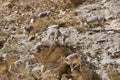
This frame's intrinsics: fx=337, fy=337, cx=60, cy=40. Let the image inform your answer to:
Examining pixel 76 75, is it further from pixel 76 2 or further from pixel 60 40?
pixel 76 2

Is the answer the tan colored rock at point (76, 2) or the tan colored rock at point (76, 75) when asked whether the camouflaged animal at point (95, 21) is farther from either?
the tan colored rock at point (76, 75)

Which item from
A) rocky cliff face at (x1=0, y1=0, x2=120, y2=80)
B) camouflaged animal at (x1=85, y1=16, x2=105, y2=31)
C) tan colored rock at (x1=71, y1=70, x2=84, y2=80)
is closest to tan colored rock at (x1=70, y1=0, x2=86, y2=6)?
rocky cliff face at (x1=0, y1=0, x2=120, y2=80)

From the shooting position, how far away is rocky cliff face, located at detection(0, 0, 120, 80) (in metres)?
1.89

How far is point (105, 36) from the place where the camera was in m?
2.18

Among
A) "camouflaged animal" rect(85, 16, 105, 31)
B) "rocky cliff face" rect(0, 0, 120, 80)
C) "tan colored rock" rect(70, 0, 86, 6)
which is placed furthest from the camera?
"tan colored rock" rect(70, 0, 86, 6)

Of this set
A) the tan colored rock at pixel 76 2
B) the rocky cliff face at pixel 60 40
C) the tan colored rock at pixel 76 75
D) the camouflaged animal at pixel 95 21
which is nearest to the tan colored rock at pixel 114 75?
the rocky cliff face at pixel 60 40

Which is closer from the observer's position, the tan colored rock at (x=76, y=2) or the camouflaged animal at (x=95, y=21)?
the camouflaged animal at (x=95, y=21)

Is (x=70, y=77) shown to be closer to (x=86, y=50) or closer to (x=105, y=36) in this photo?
(x=86, y=50)

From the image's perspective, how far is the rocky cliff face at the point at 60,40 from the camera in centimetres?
189

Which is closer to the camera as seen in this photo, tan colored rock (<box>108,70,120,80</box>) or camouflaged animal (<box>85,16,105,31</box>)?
tan colored rock (<box>108,70,120,80</box>)

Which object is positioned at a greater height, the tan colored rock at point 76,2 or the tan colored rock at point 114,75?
the tan colored rock at point 76,2

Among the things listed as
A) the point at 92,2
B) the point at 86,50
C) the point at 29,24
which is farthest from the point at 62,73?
the point at 92,2

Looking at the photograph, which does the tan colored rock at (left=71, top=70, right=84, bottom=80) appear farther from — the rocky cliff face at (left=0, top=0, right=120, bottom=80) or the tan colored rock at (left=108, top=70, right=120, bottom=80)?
the tan colored rock at (left=108, top=70, right=120, bottom=80)

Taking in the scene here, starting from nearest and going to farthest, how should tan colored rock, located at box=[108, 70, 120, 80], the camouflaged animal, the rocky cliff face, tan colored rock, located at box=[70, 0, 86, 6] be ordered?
tan colored rock, located at box=[108, 70, 120, 80]
the rocky cliff face
the camouflaged animal
tan colored rock, located at box=[70, 0, 86, 6]
